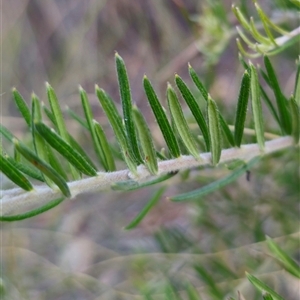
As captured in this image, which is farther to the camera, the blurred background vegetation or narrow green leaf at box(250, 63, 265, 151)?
the blurred background vegetation

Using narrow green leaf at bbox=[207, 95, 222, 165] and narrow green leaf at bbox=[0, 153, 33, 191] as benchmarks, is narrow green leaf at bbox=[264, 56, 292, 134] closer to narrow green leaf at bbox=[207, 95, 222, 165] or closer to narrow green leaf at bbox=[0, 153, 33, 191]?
narrow green leaf at bbox=[207, 95, 222, 165]

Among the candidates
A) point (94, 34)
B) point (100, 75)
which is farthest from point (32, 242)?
point (94, 34)

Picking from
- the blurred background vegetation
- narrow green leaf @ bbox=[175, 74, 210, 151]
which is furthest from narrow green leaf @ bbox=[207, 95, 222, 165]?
the blurred background vegetation

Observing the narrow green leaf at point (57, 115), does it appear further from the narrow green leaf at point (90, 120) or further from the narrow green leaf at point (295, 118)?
the narrow green leaf at point (295, 118)

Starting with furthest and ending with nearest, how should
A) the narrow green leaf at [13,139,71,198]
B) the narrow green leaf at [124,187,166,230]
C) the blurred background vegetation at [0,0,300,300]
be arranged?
1. the blurred background vegetation at [0,0,300,300]
2. the narrow green leaf at [124,187,166,230]
3. the narrow green leaf at [13,139,71,198]

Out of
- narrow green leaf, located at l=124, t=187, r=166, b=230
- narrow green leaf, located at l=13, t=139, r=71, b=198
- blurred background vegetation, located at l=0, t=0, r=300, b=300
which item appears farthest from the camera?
blurred background vegetation, located at l=0, t=0, r=300, b=300

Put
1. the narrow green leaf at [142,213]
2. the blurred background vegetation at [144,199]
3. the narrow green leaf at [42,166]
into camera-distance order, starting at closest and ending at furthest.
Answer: the narrow green leaf at [42,166]
the narrow green leaf at [142,213]
the blurred background vegetation at [144,199]

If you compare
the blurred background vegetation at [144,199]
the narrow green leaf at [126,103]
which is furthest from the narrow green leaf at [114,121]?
the blurred background vegetation at [144,199]
